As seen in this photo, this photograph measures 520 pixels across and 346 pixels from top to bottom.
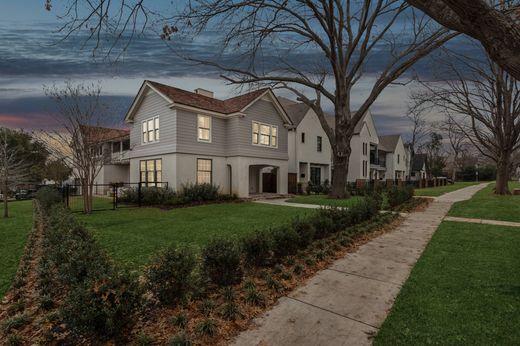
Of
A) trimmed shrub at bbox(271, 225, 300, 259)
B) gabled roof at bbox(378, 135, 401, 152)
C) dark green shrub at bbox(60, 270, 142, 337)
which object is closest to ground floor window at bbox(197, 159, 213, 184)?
trimmed shrub at bbox(271, 225, 300, 259)

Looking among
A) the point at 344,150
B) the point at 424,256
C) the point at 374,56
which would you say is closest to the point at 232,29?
the point at 424,256

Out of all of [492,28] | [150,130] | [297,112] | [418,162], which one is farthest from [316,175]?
[418,162]

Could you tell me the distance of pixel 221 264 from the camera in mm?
4531

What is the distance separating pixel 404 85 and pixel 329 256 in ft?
53.1

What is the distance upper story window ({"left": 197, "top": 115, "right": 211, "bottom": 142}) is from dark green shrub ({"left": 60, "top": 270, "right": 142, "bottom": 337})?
16.5m

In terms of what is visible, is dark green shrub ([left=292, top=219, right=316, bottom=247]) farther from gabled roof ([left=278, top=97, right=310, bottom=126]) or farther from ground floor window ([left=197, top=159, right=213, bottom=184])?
gabled roof ([left=278, top=97, right=310, bottom=126])

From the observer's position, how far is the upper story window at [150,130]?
19484mm

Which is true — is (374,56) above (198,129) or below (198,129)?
above

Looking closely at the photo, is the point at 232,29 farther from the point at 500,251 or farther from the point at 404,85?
the point at 404,85

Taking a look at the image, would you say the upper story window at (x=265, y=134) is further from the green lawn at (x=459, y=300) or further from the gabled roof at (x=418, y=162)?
the gabled roof at (x=418, y=162)

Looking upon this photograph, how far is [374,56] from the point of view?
19672 millimetres

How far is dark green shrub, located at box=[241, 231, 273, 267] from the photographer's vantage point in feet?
17.3

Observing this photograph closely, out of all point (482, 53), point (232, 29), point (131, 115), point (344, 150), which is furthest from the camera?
point (131, 115)

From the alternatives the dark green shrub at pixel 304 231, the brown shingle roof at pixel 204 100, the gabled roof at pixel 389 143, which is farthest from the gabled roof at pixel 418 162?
the dark green shrub at pixel 304 231
